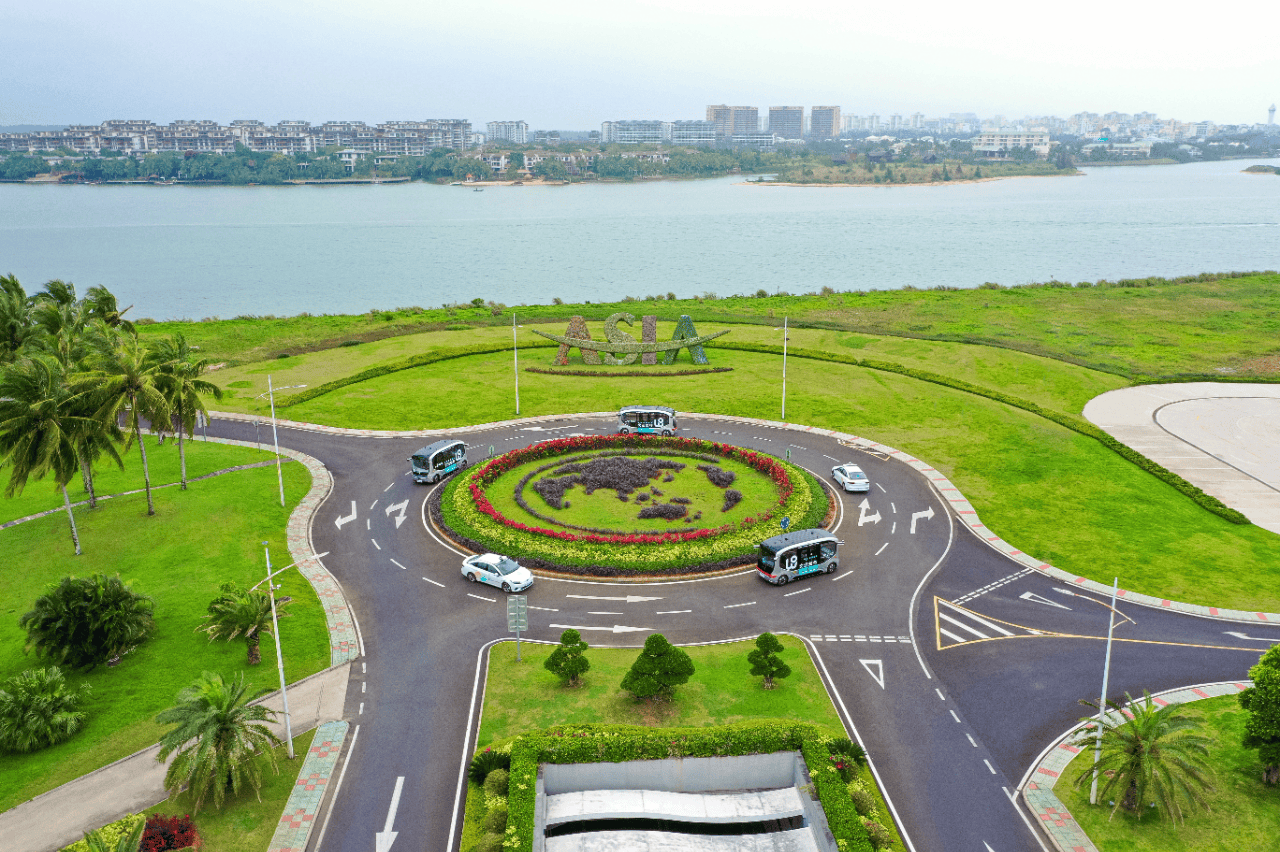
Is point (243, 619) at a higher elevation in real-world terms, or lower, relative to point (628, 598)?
higher

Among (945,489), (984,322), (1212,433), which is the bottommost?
(945,489)

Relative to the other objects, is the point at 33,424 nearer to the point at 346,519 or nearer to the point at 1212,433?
the point at 346,519

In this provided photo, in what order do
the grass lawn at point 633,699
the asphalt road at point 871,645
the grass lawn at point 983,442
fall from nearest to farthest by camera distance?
the asphalt road at point 871,645, the grass lawn at point 633,699, the grass lawn at point 983,442

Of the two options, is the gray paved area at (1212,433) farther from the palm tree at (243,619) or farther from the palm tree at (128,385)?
the palm tree at (128,385)

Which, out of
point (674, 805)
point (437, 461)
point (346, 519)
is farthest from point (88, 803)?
point (437, 461)

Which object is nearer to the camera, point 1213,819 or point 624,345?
point 1213,819

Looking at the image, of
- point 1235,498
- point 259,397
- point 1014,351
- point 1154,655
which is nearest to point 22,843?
point 1154,655

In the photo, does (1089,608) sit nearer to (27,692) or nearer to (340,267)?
(27,692)

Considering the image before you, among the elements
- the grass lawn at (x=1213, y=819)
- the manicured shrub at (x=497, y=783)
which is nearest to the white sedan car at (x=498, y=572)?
the manicured shrub at (x=497, y=783)
